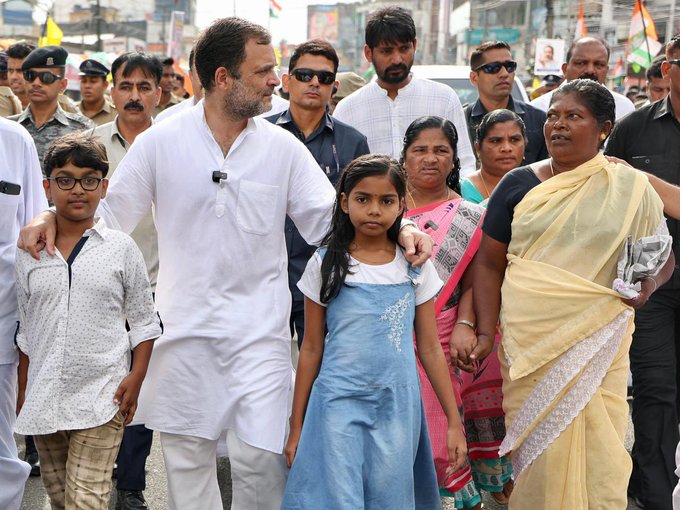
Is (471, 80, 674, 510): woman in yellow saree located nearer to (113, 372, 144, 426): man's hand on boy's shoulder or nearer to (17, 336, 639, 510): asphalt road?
(17, 336, 639, 510): asphalt road

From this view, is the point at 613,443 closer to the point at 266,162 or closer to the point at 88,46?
the point at 266,162

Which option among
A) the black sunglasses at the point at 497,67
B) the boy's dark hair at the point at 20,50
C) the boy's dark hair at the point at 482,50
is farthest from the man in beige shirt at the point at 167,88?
the black sunglasses at the point at 497,67

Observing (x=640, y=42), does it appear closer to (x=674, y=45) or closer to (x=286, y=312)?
(x=674, y=45)

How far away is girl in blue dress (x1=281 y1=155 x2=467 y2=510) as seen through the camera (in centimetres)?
386

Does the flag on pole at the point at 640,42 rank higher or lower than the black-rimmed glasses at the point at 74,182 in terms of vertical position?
higher

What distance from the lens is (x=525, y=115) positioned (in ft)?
23.0

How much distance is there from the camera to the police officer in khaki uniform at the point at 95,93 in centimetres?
878

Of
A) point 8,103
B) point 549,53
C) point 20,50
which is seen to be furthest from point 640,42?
point 8,103

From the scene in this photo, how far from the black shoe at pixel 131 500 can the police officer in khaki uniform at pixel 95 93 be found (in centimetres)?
429

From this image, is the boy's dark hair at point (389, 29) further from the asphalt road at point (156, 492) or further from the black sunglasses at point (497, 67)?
the asphalt road at point (156, 492)

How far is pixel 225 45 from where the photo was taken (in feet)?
13.9

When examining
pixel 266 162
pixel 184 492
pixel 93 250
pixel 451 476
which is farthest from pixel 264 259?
pixel 451 476

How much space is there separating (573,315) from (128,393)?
1.74 metres

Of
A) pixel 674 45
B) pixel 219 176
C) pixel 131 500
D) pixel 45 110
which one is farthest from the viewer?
pixel 45 110
